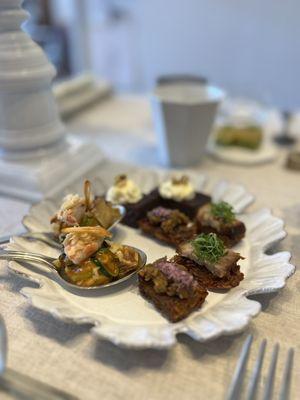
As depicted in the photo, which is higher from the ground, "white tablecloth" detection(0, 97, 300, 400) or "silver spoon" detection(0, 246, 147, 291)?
"silver spoon" detection(0, 246, 147, 291)

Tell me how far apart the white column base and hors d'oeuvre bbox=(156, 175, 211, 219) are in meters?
0.23

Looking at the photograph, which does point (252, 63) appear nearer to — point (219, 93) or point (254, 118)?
point (254, 118)

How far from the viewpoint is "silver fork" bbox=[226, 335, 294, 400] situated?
0.42 metres

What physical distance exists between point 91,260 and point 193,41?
2406mm

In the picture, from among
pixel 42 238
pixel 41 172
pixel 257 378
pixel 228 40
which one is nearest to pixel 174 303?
pixel 257 378

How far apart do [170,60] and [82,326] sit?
2.56 metres

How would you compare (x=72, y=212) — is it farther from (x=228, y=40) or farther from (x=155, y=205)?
(x=228, y=40)

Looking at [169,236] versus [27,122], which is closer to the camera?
[169,236]

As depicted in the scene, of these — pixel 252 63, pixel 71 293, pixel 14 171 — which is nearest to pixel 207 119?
pixel 14 171

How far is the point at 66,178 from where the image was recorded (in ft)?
2.85

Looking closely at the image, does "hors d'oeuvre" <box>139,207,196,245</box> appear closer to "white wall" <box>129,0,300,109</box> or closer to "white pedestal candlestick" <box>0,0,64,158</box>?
"white pedestal candlestick" <box>0,0,64,158</box>

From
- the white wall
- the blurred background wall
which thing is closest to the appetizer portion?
the blurred background wall

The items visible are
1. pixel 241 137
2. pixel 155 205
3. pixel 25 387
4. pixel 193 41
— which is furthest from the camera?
pixel 193 41

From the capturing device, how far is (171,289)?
51cm
